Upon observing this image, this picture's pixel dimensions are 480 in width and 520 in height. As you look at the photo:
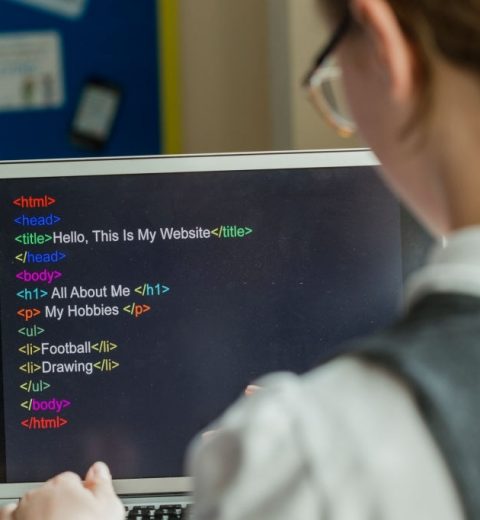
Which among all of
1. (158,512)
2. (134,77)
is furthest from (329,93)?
(134,77)

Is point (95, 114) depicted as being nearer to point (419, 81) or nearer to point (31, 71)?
point (31, 71)

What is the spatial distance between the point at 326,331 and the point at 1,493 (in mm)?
381

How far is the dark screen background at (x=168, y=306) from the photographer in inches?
40.7

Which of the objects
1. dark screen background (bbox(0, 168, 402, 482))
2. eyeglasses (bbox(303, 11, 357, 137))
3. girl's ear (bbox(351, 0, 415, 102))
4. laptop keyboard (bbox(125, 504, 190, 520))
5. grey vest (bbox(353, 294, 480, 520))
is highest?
girl's ear (bbox(351, 0, 415, 102))

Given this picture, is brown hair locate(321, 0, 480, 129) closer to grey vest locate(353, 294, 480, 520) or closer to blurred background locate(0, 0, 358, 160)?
grey vest locate(353, 294, 480, 520)

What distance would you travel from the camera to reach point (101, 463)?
1.02m

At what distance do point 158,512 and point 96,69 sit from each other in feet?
3.84

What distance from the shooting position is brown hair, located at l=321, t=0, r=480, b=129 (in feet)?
1.59

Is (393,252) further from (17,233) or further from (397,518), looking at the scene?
(397,518)

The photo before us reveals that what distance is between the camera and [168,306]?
40.7 inches

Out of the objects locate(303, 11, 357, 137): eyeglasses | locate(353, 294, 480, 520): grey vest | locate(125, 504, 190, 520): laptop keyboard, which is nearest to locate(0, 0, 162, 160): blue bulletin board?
locate(125, 504, 190, 520): laptop keyboard

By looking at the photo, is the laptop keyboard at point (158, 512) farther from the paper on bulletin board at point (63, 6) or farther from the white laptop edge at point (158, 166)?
the paper on bulletin board at point (63, 6)

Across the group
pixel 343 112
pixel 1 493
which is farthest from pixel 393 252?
pixel 1 493

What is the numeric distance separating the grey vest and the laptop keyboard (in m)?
0.57
